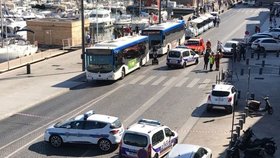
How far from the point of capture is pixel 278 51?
4859 centimetres

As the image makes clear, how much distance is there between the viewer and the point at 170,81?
36406 mm

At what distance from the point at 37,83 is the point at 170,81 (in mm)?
9236

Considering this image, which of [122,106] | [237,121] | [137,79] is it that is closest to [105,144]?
[122,106]

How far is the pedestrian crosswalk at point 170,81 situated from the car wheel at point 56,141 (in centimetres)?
1400

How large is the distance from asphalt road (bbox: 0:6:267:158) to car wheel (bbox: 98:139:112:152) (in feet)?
1.17

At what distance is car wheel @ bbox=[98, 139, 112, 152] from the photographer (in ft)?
70.8

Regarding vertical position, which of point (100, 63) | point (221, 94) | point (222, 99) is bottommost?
point (222, 99)

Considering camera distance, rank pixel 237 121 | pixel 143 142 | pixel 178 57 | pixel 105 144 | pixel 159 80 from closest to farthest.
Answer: pixel 143 142
pixel 105 144
pixel 237 121
pixel 159 80
pixel 178 57

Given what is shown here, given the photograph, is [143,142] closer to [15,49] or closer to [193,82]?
[193,82]

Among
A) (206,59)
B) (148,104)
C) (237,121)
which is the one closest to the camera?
(237,121)

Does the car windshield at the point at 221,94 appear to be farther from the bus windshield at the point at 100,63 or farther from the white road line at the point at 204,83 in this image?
the bus windshield at the point at 100,63

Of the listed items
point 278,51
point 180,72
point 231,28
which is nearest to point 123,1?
point 231,28

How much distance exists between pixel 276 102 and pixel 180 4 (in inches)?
3548

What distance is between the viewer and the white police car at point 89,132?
70.7ft
